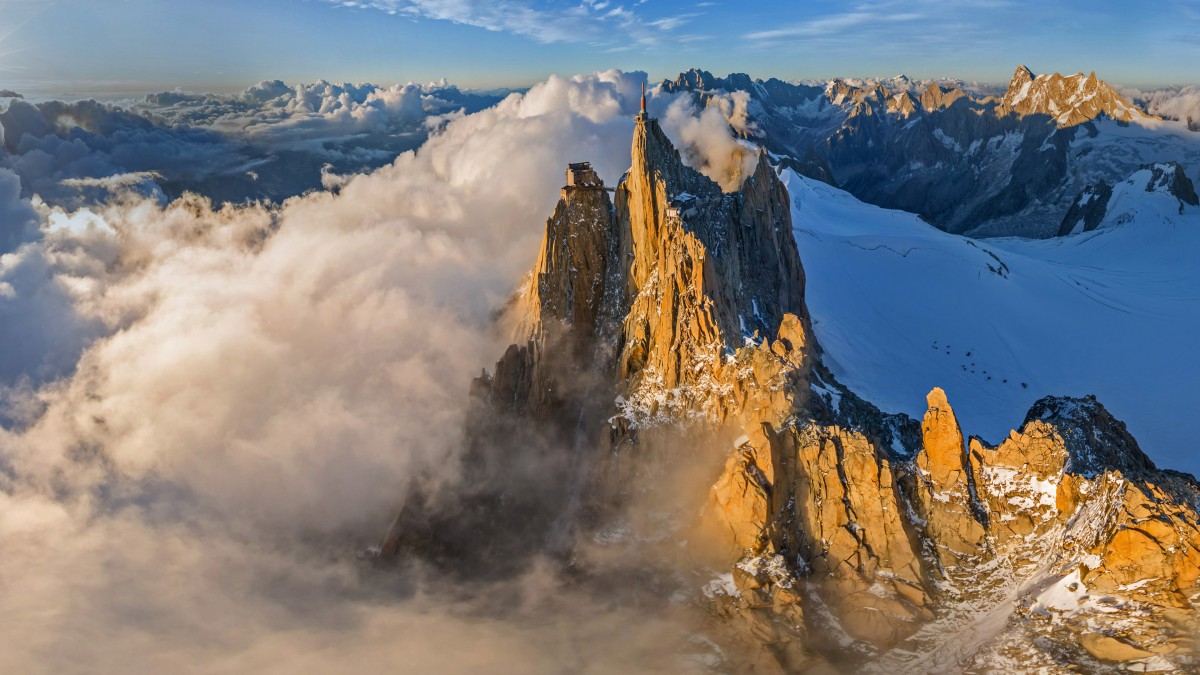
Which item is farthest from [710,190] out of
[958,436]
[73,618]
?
[73,618]

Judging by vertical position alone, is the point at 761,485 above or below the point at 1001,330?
above

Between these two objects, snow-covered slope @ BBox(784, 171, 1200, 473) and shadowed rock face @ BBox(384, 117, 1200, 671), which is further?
snow-covered slope @ BBox(784, 171, 1200, 473)

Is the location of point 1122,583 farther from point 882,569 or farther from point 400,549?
point 400,549

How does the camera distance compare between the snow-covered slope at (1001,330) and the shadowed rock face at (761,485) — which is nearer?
the shadowed rock face at (761,485)
